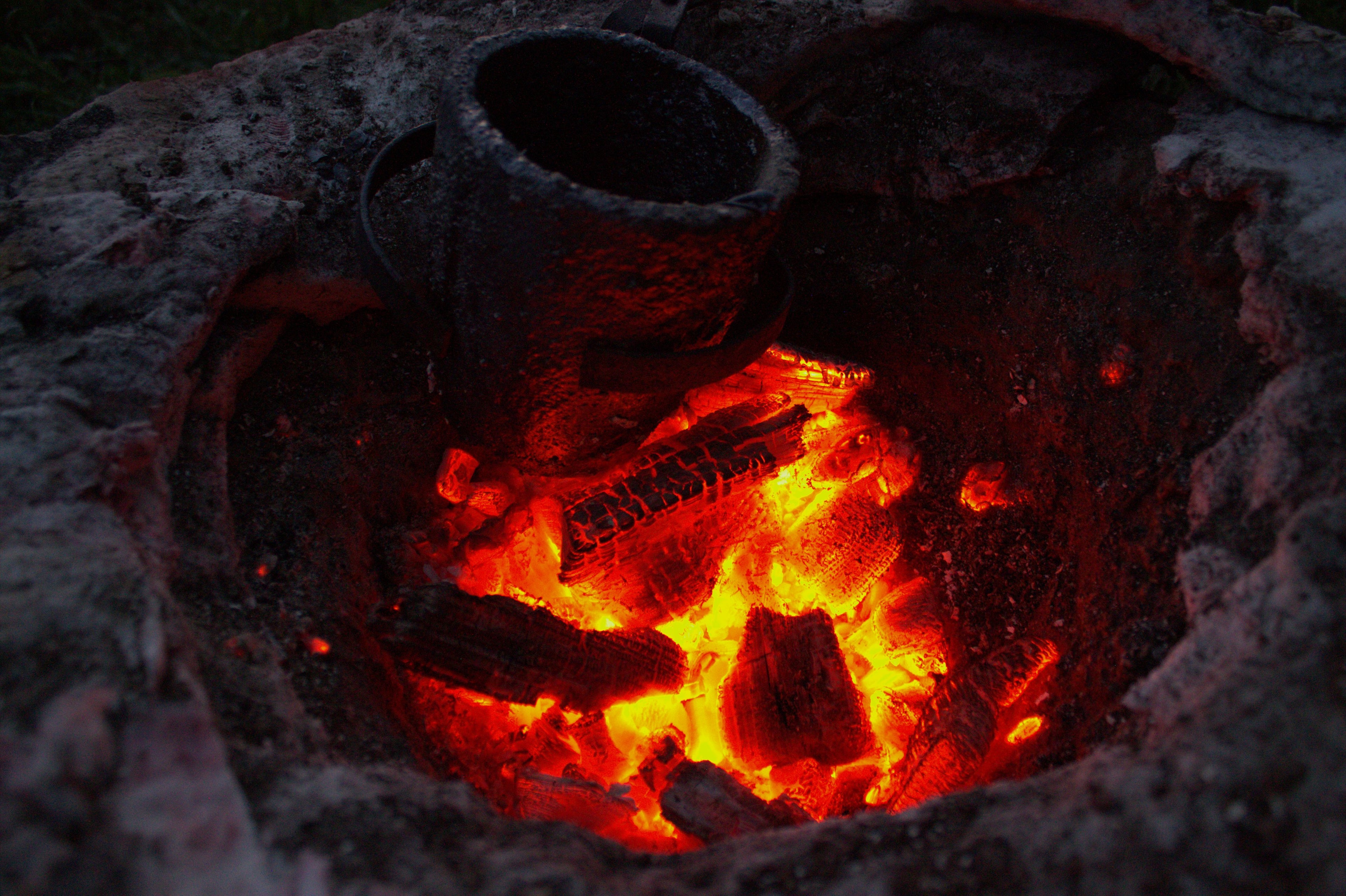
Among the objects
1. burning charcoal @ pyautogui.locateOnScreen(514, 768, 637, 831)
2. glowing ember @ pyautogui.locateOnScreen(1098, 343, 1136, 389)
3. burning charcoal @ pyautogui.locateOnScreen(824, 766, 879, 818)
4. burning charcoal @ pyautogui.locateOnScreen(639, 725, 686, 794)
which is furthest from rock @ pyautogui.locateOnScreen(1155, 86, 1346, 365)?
burning charcoal @ pyautogui.locateOnScreen(514, 768, 637, 831)

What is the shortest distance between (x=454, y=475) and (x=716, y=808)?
0.93 m

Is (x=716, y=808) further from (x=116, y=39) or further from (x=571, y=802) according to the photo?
(x=116, y=39)

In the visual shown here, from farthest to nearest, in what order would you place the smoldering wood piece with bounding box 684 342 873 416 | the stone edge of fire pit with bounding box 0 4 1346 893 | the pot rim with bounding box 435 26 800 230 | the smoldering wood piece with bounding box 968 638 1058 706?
the smoldering wood piece with bounding box 684 342 873 416 → the smoldering wood piece with bounding box 968 638 1058 706 → the pot rim with bounding box 435 26 800 230 → the stone edge of fire pit with bounding box 0 4 1346 893

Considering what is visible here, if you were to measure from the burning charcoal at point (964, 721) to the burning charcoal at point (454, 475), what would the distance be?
114cm

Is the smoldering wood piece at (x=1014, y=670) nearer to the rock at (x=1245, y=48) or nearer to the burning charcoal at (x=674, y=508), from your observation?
the burning charcoal at (x=674, y=508)

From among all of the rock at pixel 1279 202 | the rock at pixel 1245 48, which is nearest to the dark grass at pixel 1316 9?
the rock at pixel 1245 48

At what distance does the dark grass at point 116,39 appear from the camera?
3184 mm

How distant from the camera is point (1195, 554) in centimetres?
134

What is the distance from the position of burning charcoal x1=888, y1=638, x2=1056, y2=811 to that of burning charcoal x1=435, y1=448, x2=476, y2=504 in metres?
1.14

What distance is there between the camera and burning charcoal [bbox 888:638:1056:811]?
65.9 inches

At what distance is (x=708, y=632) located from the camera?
2.19m

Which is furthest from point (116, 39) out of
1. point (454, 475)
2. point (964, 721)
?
point (964, 721)

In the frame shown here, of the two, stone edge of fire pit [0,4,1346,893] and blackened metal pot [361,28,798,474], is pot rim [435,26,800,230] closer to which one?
blackened metal pot [361,28,798,474]

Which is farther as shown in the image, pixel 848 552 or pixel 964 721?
pixel 848 552
